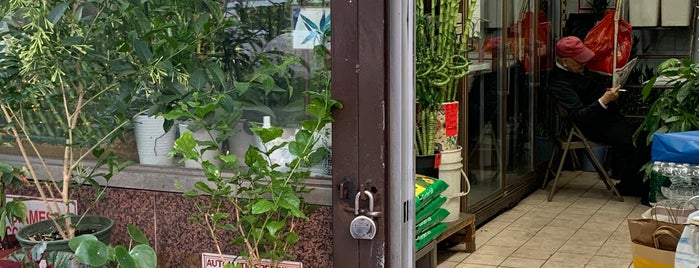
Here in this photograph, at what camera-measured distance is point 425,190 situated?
12.8 ft

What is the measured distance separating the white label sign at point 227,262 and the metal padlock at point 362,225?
0.24 m

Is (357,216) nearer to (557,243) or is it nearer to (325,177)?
(325,177)

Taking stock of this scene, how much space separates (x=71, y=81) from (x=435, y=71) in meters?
2.60

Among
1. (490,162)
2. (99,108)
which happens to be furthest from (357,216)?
(490,162)

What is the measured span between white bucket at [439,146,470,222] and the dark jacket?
1.99m

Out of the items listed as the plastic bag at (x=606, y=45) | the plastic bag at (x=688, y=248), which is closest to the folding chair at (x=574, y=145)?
the plastic bag at (x=606, y=45)

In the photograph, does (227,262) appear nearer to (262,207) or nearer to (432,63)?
(262,207)

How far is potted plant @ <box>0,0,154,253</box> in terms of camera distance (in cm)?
243

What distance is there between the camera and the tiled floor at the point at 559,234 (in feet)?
17.0

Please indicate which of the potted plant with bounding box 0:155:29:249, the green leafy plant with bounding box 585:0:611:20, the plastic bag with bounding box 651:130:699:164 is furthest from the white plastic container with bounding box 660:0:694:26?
the potted plant with bounding box 0:155:29:249

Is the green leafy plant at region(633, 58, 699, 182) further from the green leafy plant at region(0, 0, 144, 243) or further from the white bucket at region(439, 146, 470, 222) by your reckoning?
the green leafy plant at region(0, 0, 144, 243)

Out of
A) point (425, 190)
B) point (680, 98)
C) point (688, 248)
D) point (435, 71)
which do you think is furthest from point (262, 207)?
point (680, 98)

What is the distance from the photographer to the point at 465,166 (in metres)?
5.73

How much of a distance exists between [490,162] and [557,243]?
0.86m
